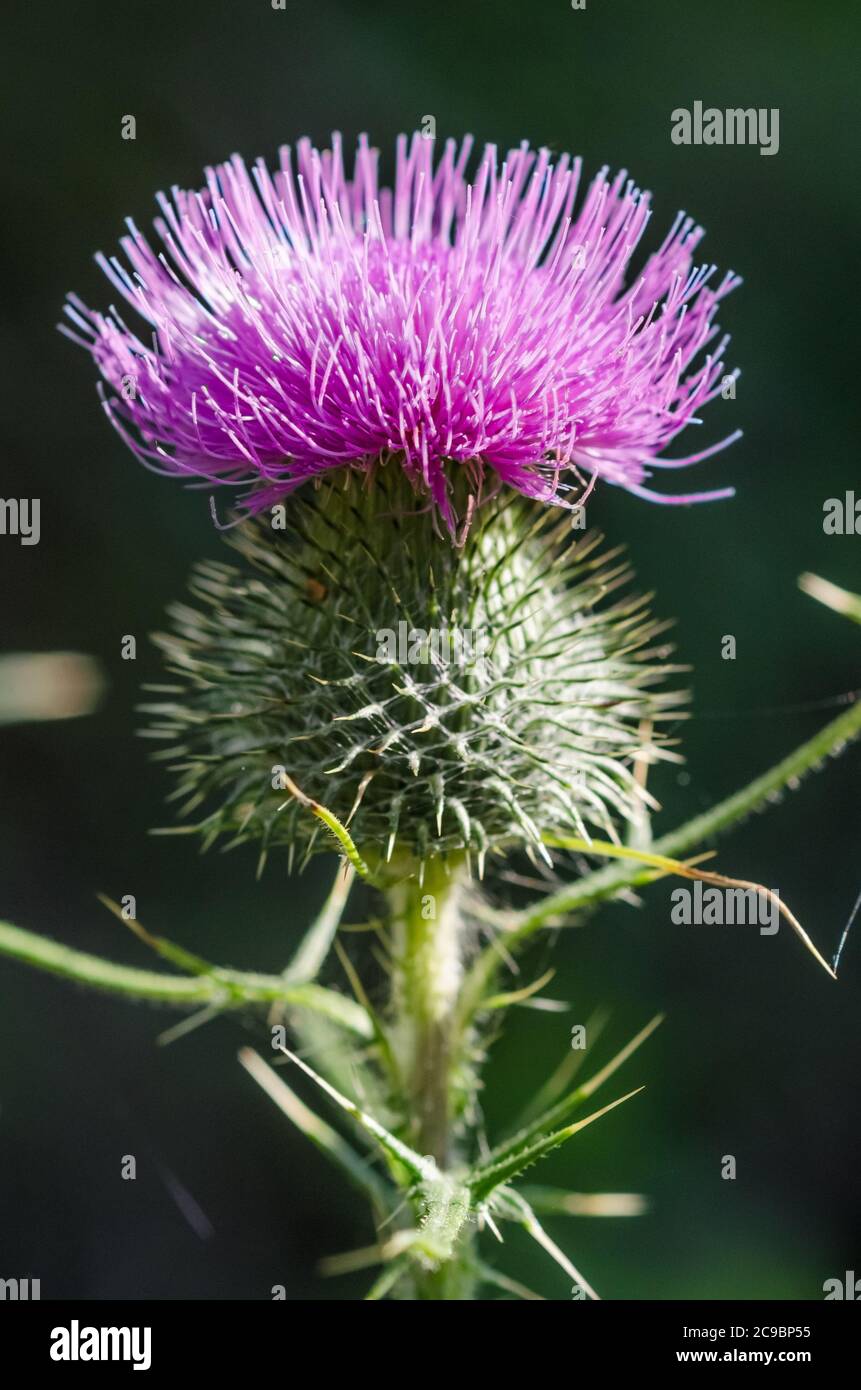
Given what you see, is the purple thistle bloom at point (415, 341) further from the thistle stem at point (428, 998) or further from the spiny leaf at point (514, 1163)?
the spiny leaf at point (514, 1163)

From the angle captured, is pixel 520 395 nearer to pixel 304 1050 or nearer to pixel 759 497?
pixel 304 1050
